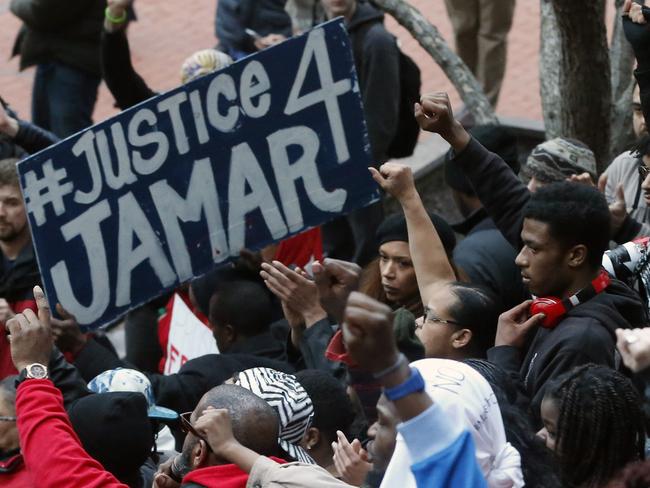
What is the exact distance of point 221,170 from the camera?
19.7 ft

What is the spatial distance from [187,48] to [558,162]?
23.5 ft

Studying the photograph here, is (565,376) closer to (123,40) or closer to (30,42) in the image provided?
(123,40)

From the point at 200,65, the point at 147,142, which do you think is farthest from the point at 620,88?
the point at 147,142

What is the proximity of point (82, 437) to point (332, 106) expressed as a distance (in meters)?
2.05

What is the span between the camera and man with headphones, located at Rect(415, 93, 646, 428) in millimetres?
4398

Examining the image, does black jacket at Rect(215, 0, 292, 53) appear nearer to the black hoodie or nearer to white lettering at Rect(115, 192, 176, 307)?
white lettering at Rect(115, 192, 176, 307)

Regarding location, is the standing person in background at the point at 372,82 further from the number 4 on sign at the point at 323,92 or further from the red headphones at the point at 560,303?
the red headphones at the point at 560,303

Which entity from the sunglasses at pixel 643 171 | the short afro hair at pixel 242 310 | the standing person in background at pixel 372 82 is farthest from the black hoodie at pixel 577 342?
the standing person in background at pixel 372 82

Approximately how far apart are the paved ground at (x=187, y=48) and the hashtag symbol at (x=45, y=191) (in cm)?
556

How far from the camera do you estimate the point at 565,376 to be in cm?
382

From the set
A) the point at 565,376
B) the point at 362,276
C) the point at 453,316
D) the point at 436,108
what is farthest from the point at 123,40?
the point at 565,376

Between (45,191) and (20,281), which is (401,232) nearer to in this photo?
(45,191)

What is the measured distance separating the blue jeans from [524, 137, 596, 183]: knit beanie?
3966 mm

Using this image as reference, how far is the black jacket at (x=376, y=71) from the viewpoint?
784 cm
